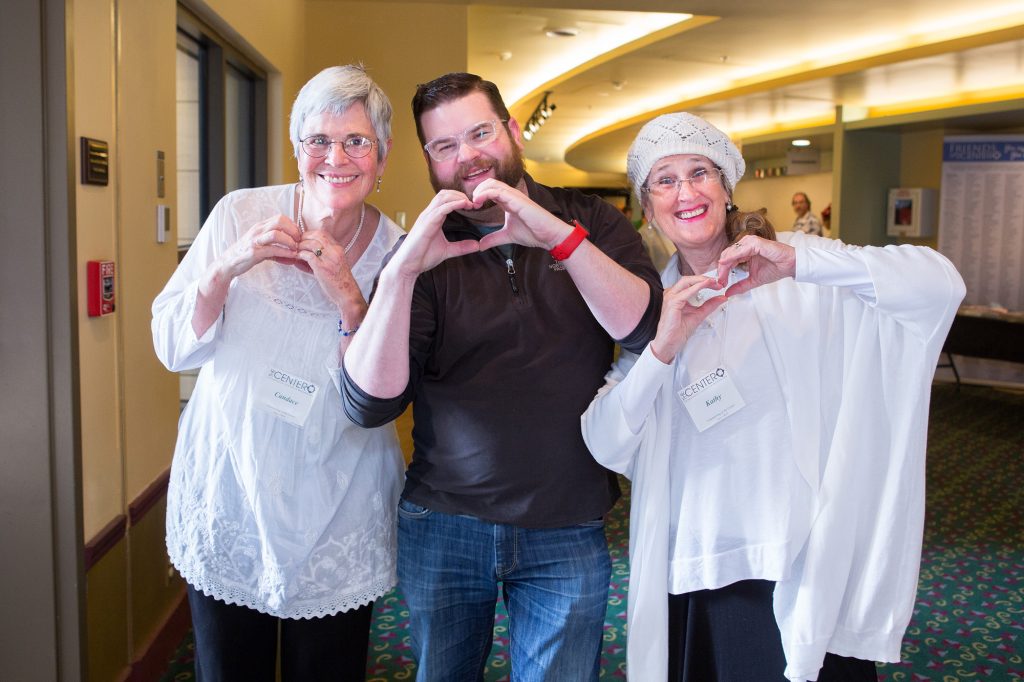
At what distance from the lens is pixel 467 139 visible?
1574 mm

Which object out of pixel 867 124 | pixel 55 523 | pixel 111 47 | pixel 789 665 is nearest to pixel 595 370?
pixel 789 665

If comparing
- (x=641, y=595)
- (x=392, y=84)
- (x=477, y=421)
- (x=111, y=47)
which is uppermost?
(x=392, y=84)

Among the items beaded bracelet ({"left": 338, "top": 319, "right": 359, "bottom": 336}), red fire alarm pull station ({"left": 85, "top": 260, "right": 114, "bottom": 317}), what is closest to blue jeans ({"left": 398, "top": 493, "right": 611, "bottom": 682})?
beaded bracelet ({"left": 338, "top": 319, "right": 359, "bottom": 336})

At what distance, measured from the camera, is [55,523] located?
1.97 m

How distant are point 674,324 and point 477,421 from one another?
41cm

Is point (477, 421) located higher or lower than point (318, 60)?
lower

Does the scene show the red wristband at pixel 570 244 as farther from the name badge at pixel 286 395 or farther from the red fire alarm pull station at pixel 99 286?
the red fire alarm pull station at pixel 99 286

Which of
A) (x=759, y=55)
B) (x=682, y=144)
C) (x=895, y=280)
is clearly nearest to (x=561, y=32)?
(x=759, y=55)

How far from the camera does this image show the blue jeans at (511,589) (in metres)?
1.62

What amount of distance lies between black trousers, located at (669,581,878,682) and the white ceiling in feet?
17.7

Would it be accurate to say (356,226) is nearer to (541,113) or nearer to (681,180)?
(681,180)

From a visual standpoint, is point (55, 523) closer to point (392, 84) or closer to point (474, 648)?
point (474, 648)

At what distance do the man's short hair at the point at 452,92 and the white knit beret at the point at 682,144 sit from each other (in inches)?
11.3

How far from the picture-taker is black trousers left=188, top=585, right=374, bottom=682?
1.70m
